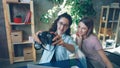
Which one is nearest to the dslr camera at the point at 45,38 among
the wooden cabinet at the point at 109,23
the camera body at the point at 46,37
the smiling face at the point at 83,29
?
the camera body at the point at 46,37

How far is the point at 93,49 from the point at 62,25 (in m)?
0.37

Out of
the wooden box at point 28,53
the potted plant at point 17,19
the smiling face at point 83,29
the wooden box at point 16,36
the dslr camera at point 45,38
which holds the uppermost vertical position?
the potted plant at point 17,19

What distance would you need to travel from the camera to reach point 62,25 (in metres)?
1.25

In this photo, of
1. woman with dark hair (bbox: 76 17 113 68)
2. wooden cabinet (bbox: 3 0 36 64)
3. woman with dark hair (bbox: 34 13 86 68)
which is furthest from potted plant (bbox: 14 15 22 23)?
woman with dark hair (bbox: 76 17 113 68)

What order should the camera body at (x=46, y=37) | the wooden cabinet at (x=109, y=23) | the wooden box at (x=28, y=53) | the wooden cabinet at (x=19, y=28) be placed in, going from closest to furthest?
the camera body at (x=46, y=37) → the wooden cabinet at (x=19, y=28) → the wooden box at (x=28, y=53) → the wooden cabinet at (x=109, y=23)

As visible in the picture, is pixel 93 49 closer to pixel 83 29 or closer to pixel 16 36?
pixel 83 29

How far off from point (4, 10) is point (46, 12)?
2.71ft

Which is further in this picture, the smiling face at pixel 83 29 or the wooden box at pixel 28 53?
the wooden box at pixel 28 53

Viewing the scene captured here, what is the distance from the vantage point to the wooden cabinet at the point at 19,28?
7.80 ft

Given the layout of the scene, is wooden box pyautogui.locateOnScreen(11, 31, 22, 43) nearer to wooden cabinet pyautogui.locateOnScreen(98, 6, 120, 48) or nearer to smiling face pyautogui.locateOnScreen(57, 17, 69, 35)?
smiling face pyautogui.locateOnScreen(57, 17, 69, 35)

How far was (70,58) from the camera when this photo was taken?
121cm

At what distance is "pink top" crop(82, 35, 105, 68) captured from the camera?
1.21 metres

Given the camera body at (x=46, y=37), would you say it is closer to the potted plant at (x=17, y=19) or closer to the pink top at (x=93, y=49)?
the pink top at (x=93, y=49)

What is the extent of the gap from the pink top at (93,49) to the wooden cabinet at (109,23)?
6.96 ft
